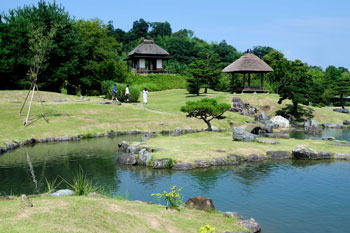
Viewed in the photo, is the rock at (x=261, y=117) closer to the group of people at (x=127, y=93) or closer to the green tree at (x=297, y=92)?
the green tree at (x=297, y=92)

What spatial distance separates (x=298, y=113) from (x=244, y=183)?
29500 millimetres

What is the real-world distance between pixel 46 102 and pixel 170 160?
1111 inches

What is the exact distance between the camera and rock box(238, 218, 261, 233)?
1062cm

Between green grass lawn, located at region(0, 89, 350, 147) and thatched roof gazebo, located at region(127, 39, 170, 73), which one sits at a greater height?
thatched roof gazebo, located at region(127, 39, 170, 73)

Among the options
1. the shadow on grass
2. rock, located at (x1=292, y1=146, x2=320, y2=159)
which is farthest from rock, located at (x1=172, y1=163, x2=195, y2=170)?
the shadow on grass

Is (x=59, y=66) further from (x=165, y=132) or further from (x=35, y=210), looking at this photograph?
(x=35, y=210)

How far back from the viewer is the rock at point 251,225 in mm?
10625

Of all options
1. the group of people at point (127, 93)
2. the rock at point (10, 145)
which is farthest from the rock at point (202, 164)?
the group of people at point (127, 93)

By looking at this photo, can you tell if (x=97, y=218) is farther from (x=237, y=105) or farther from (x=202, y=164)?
(x=237, y=105)

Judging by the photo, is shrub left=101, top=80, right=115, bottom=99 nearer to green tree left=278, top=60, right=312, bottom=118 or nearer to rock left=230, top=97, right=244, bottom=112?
rock left=230, top=97, right=244, bottom=112

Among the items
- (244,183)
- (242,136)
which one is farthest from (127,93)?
(244,183)

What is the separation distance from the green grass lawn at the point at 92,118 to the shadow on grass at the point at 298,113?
0.81m

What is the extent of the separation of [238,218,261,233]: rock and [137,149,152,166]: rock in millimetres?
9387

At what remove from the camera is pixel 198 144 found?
2312cm
